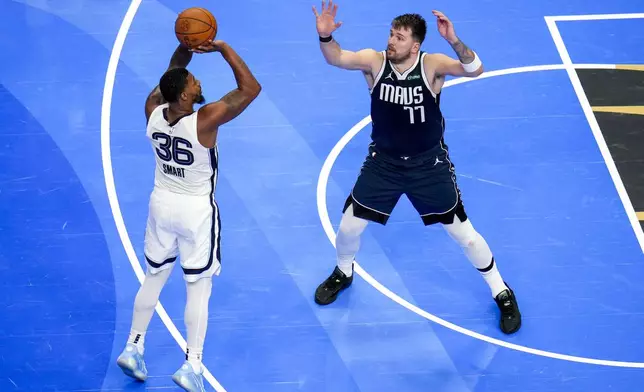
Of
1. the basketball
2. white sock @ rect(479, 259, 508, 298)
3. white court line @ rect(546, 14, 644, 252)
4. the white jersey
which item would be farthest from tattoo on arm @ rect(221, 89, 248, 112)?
white court line @ rect(546, 14, 644, 252)

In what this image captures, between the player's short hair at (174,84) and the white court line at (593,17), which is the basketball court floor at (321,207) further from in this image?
the player's short hair at (174,84)

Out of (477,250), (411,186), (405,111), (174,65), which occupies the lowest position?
(477,250)

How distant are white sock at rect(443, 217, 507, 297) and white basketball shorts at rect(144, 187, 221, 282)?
192 centimetres

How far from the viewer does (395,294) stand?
834 cm

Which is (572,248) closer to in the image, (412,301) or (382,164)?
(412,301)

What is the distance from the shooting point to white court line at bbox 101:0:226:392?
26.2 feet

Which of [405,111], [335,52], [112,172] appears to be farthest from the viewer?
[112,172]

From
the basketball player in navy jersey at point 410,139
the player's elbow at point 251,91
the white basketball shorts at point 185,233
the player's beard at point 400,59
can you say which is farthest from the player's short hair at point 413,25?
the white basketball shorts at point 185,233

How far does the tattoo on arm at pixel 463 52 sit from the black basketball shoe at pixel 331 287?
87.6 inches

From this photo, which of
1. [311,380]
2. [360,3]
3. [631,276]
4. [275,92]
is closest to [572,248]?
[631,276]

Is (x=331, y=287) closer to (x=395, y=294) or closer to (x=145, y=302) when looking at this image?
(x=395, y=294)

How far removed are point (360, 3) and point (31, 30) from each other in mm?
3887

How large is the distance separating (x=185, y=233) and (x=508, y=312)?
2800 mm

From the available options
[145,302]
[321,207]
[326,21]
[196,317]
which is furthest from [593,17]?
[145,302]
